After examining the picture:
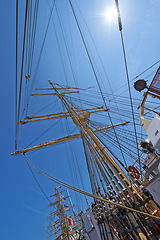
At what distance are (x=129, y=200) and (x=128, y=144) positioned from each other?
4629 mm

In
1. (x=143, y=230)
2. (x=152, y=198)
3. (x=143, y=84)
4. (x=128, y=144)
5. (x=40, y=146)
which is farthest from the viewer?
(x=40, y=146)

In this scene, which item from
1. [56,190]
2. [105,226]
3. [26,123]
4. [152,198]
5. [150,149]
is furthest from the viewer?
[56,190]

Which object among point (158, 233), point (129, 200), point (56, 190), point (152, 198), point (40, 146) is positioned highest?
point (56, 190)

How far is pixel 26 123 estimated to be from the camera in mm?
11125

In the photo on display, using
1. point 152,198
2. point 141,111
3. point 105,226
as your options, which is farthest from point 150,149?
point 105,226

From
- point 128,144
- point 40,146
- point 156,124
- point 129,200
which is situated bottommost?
point 129,200

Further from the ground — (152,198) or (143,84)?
(143,84)

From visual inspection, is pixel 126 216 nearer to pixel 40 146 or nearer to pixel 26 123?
pixel 40 146

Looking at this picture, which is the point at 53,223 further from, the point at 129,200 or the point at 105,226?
the point at 129,200

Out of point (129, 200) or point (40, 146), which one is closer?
point (129, 200)

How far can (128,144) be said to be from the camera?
23.9 ft

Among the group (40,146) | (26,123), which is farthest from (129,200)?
(26,123)

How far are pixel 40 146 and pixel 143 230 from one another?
8.00 meters

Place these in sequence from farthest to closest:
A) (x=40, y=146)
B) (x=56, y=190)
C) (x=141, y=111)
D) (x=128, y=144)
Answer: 1. (x=56, y=190)
2. (x=40, y=146)
3. (x=128, y=144)
4. (x=141, y=111)
